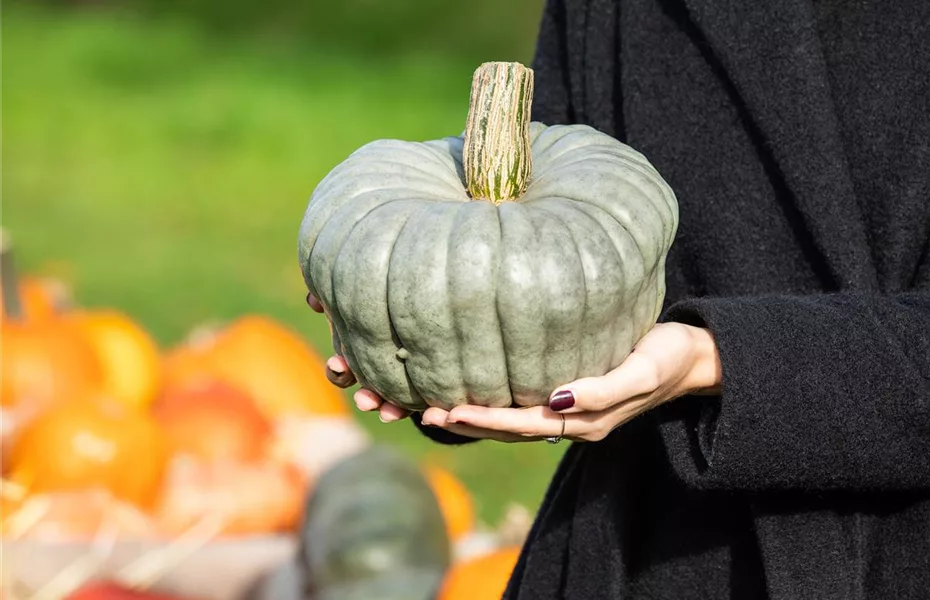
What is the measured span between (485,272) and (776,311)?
16.6 inches

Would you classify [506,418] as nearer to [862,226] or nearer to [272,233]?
[862,226]

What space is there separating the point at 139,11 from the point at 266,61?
7.50 ft

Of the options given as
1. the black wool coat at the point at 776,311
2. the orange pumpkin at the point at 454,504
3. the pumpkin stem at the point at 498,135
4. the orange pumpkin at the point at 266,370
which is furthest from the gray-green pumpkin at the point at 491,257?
the orange pumpkin at the point at 266,370

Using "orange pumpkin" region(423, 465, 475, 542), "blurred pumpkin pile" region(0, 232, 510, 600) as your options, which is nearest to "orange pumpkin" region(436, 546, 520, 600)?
"blurred pumpkin pile" region(0, 232, 510, 600)

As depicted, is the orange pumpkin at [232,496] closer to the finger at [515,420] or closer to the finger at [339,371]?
the finger at [339,371]

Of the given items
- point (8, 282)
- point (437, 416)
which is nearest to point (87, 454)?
point (8, 282)

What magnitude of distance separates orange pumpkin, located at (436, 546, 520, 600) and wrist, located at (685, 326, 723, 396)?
1487mm

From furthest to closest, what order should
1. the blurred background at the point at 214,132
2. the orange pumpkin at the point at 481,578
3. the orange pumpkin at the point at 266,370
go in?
the blurred background at the point at 214,132
the orange pumpkin at the point at 266,370
the orange pumpkin at the point at 481,578

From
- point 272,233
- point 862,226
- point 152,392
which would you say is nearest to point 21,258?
Result: point 272,233

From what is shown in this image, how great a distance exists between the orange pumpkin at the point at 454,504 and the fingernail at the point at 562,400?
8.72ft

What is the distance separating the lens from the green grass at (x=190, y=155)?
6641mm

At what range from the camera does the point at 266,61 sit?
36.5 feet

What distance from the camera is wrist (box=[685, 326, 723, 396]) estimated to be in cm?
169

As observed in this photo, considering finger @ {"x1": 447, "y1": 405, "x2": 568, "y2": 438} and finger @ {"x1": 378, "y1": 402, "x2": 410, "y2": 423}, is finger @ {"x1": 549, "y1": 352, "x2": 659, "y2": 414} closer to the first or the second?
finger @ {"x1": 447, "y1": 405, "x2": 568, "y2": 438}
